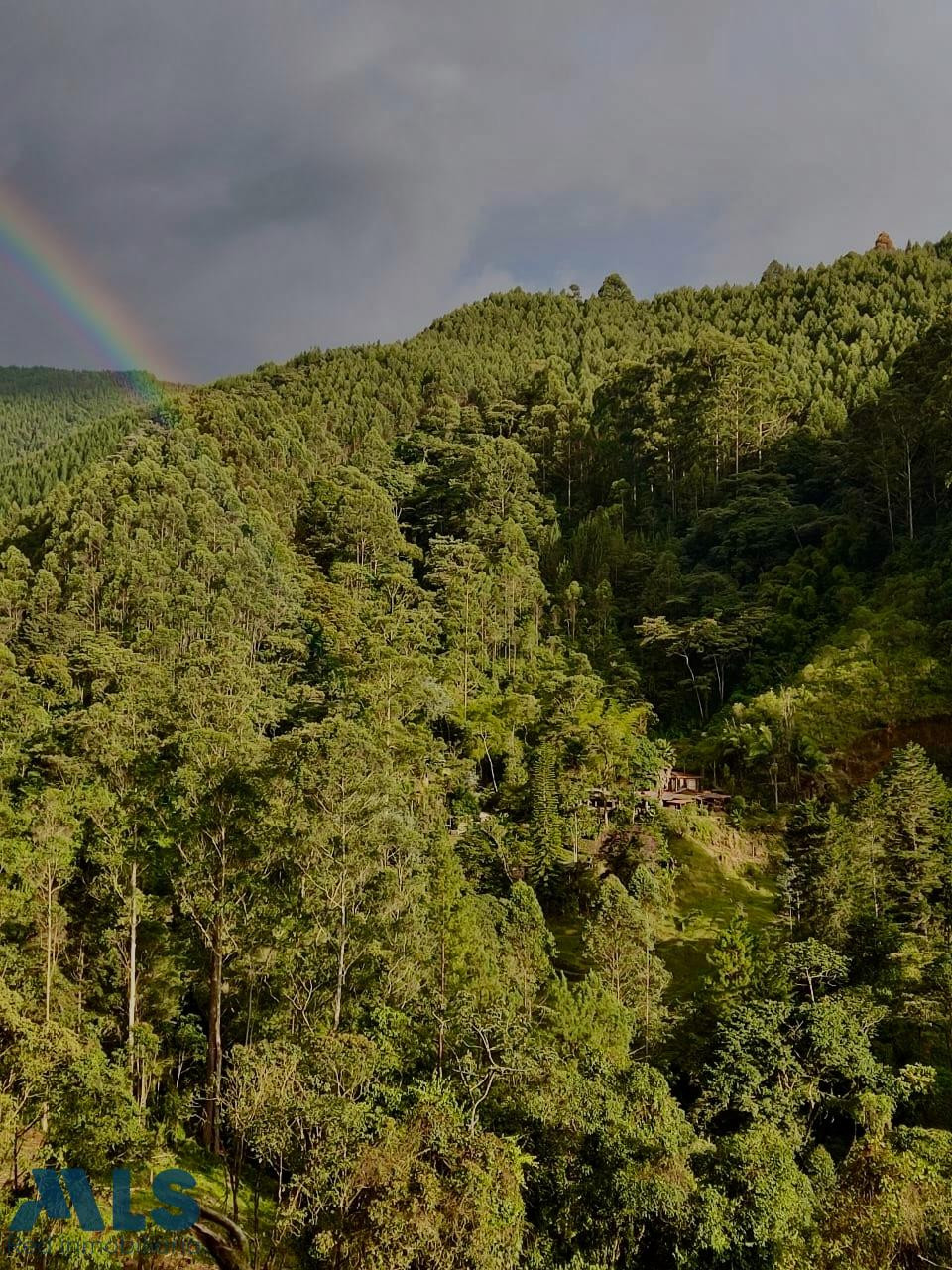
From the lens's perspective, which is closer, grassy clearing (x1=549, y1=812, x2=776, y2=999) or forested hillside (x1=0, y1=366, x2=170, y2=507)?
grassy clearing (x1=549, y1=812, x2=776, y2=999)

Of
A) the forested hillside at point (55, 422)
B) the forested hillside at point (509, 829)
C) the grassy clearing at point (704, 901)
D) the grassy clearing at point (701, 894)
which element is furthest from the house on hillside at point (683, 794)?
the forested hillside at point (55, 422)

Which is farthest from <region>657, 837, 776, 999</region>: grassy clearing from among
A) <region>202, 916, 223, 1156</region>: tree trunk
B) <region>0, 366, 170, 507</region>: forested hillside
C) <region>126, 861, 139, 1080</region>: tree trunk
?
<region>0, 366, 170, 507</region>: forested hillside

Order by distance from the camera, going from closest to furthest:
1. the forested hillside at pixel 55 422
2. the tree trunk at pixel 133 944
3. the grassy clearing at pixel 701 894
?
the tree trunk at pixel 133 944, the grassy clearing at pixel 701 894, the forested hillside at pixel 55 422

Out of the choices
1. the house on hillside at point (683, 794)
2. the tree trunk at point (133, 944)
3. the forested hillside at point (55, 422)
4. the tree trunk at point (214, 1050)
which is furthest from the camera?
the forested hillside at point (55, 422)

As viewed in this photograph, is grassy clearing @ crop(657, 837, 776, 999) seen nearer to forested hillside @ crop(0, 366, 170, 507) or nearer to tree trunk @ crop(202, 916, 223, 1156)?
tree trunk @ crop(202, 916, 223, 1156)

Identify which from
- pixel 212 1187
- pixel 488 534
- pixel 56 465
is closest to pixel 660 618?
pixel 488 534

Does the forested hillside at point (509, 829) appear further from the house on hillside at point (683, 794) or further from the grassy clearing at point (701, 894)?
the house on hillside at point (683, 794)

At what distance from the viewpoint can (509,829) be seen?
31203 mm

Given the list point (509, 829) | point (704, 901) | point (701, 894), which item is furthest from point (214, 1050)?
point (701, 894)

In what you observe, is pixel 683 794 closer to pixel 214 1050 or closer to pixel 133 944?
pixel 214 1050

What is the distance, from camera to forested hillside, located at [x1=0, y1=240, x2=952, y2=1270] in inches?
512

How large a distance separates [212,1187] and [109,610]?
37288 millimetres

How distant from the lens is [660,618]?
1841 inches

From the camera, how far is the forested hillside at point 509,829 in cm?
1302
